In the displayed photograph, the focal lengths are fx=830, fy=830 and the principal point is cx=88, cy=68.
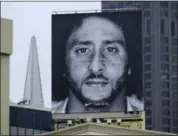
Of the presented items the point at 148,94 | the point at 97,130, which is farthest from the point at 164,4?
the point at 97,130

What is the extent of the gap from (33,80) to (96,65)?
13204 millimetres

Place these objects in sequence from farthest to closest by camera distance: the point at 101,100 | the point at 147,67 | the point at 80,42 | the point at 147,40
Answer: the point at 147,67, the point at 147,40, the point at 80,42, the point at 101,100

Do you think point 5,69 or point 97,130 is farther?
point 5,69

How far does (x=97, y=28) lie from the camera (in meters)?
61.9

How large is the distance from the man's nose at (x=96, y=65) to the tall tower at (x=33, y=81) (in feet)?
33.0

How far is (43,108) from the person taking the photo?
6638 cm

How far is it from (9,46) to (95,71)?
16.7 meters

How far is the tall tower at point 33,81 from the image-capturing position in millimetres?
70438

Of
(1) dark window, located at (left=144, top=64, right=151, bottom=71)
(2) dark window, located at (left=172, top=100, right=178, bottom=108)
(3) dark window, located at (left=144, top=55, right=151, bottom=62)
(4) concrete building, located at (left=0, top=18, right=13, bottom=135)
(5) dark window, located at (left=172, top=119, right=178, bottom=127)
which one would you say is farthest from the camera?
(5) dark window, located at (left=172, top=119, right=178, bottom=127)

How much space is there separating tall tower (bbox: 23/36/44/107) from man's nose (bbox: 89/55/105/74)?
397 inches

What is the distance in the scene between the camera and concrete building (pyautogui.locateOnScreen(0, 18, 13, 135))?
4422 centimetres

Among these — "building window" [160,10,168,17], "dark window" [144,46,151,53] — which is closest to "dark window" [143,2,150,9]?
"building window" [160,10,168,17]

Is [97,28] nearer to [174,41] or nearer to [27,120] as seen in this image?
[27,120]

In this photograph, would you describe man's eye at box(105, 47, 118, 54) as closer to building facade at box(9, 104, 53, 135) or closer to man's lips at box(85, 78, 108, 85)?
man's lips at box(85, 78, 108, 85)
